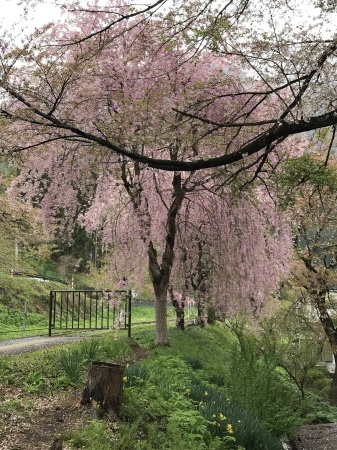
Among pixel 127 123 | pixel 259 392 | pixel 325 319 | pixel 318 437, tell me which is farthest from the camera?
pixel 325 319

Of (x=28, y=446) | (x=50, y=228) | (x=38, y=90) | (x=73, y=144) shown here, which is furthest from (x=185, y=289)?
(x=28, y=446)

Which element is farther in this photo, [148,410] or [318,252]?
[318,252]

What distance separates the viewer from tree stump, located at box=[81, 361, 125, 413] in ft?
14.0

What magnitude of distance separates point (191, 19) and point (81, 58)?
1.64m

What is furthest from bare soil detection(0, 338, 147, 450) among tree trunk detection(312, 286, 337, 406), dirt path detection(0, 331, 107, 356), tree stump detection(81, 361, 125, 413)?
tree trunk detection(312, 286, 337, 406)

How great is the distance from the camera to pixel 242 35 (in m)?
6.04

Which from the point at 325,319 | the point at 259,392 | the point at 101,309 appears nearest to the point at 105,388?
the point at 259,392

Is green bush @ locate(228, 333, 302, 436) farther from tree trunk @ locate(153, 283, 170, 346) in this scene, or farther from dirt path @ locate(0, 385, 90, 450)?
tree trunk @ locate(153, 283, 170, 346)

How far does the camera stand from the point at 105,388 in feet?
14.1

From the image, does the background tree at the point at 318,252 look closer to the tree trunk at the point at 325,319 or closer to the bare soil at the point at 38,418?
the tree trunk at the point at 325,319

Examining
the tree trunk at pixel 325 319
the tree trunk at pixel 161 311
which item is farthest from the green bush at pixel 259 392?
the tree trunk at pixel 325 319

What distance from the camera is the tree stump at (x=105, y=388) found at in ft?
14.0

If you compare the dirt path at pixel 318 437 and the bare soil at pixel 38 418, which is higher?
the bare soil at pixel 38 418

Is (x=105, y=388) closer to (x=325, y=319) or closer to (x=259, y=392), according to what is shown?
(x=259, y=392)
